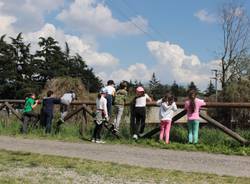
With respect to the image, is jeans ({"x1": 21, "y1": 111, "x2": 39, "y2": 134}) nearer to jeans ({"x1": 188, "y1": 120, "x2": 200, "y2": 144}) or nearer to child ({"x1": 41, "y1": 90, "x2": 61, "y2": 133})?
child ({"x1": 41, "y1": 90, "x2": 61, "y2": 133})

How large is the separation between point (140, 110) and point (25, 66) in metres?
60.7

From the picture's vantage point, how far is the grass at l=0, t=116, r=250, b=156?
13.6m

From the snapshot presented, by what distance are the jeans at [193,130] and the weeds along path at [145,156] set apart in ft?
4.27

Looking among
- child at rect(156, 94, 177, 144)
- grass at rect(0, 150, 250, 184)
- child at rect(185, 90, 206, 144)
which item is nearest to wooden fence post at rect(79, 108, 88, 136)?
child at rect(156, 94, 177, 144)

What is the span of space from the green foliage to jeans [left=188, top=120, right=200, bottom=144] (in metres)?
57.2

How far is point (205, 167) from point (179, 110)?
493 centimetres

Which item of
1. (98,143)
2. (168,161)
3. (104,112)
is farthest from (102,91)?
(168,161)

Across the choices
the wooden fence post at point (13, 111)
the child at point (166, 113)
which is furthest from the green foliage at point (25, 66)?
the child at point (166, 113)

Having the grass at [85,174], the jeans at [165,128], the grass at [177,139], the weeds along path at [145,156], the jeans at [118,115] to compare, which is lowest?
the grass at [85,174]

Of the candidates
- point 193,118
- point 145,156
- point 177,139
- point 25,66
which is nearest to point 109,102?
point 177,139

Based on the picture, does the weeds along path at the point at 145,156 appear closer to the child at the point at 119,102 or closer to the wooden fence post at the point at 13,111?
the child at the point at 119,102

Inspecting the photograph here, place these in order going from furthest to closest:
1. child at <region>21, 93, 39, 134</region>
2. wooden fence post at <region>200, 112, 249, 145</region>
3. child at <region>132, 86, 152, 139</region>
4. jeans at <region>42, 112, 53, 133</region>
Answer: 1. child at <region>21, 93, 39, 134</region>
2. jeans at <region>42, 112, 53, 133</region>
3. child at <region>132, 86, 152, 139</region>
4. wooden fence post at <region>200, 112, 249, 145</region>

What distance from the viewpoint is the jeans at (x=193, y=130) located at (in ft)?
47.4

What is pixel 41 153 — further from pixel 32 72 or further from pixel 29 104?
pixel 32 72
